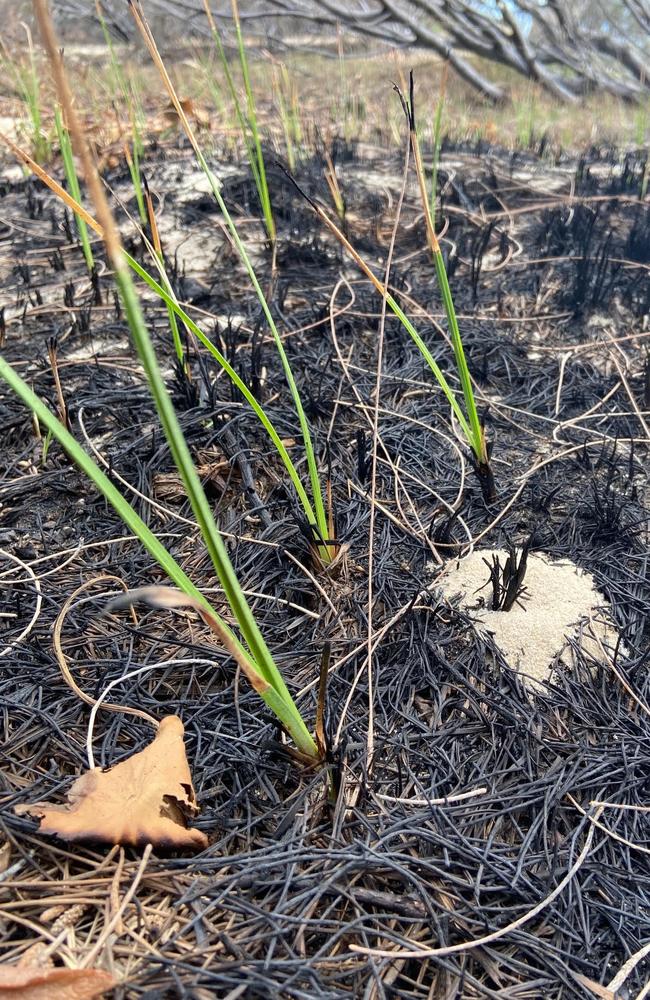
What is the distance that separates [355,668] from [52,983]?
0.64 meters

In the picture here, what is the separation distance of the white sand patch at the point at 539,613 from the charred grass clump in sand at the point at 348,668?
18 mm

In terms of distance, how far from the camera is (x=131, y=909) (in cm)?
87

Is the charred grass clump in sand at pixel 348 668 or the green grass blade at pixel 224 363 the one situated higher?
the green grass blade at pixel 224 363

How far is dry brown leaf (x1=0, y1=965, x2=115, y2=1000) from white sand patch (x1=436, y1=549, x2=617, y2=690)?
80 cm

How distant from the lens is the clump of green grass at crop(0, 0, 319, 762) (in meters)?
0.52

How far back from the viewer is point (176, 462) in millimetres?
797

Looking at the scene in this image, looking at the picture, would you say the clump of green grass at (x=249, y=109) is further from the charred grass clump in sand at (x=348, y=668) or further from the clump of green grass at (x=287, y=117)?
the clump of green grass at (x=287, y=117)

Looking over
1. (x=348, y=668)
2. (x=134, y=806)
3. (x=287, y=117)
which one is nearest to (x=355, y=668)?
(x=348, y=668)

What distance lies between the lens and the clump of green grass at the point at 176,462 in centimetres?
52

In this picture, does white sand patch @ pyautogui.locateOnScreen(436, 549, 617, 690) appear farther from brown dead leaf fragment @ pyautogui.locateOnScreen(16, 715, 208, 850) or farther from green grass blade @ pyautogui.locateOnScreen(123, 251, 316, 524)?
brown dead leaf fragment @ pyautogui.locateOnScreen(16, 715, 208, 850)

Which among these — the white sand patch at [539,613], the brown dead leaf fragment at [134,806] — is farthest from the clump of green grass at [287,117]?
the brown dead leaf fragment at [134,806]

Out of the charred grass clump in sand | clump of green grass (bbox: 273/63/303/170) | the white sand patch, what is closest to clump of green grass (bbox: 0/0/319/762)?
the charred grass clump in sand

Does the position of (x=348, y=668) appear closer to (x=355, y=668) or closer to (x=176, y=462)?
(x=355, y=668)

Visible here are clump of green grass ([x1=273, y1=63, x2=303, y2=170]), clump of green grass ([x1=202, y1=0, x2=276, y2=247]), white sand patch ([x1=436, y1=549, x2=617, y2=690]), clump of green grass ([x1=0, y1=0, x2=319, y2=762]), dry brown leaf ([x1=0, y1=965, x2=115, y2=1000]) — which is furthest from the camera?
clump of green grass ([x1=273, y1=63, x2=303, y2=170])
